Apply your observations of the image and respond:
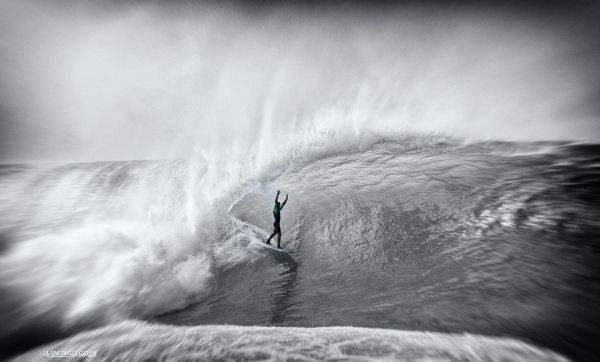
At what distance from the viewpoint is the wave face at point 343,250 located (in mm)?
3445

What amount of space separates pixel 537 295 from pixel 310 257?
4125 mm

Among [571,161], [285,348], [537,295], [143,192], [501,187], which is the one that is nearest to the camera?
[285,348]

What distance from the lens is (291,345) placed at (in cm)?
296

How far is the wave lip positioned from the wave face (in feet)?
0.91

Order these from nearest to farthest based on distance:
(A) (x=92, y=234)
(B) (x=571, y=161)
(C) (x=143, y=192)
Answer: (A) (x=92, y=234), (B) (x=571, y=161), (C) (x=143, y=192)

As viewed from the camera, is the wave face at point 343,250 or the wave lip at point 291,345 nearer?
the wave lip at point 291,345

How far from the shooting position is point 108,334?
4.14 metres

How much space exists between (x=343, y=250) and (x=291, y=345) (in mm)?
3271

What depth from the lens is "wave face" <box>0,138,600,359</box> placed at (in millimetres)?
3445

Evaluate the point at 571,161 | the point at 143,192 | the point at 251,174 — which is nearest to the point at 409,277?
the point at 571,161

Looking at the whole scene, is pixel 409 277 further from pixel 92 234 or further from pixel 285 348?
pixel 92 234

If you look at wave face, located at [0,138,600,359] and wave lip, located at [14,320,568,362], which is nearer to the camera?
wave lip, located at [14,320,568,362]

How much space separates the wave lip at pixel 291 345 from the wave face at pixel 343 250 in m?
0.28

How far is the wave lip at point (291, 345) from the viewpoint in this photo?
2.49 meters
